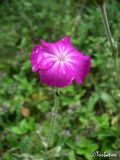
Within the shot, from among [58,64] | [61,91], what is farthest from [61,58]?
[61,91]

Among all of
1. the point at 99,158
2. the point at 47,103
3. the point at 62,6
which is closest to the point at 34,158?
the point at 99,158

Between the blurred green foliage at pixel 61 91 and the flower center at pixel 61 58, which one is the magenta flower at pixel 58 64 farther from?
the blurred green foliage at pixel 61 91

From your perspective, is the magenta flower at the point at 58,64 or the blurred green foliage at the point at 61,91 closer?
the magenta flower at the point at 58,64

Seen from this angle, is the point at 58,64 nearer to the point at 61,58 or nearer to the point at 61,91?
the point at 61,58

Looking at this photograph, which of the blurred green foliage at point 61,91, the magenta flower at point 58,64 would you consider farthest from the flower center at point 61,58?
the blurred green foliage at point 61,91

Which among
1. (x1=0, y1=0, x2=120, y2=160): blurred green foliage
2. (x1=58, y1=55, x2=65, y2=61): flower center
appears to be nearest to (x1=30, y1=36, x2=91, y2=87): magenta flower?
(x1=58, y1=55, x2=65, y2=61): flower center

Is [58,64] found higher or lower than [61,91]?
higher
